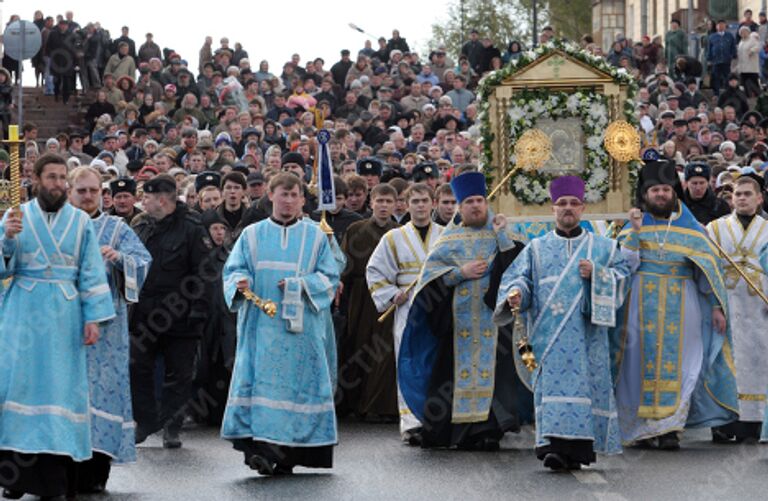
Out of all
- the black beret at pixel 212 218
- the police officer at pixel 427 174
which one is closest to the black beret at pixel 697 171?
the police officer at pixel 427 174

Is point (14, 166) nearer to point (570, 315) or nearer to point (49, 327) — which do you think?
point (49, 327)

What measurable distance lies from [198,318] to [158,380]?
1.70 metres

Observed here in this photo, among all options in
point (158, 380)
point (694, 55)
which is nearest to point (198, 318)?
point (158, 380)

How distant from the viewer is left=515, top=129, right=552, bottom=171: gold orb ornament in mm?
18031

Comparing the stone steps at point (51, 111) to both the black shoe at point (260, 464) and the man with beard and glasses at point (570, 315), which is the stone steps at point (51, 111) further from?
the black shoe at point (260, 464)

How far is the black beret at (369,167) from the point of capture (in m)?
20.7

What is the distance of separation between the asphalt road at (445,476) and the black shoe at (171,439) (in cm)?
8

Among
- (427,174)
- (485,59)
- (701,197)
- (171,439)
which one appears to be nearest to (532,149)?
(701,197)

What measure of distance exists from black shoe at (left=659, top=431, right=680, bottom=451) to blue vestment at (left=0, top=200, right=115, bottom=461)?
4807mm

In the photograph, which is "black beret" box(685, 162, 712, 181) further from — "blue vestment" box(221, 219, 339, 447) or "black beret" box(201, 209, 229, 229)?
"blue vestment" box(221, 219, 339, 447)

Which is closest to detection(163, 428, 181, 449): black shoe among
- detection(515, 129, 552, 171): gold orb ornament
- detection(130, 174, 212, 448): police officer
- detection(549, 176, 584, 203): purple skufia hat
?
detection(130, 174, 212, 448): police officer

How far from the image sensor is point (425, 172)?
20500mm

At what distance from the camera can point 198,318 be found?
15.6m

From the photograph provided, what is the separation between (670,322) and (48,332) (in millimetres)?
5436
